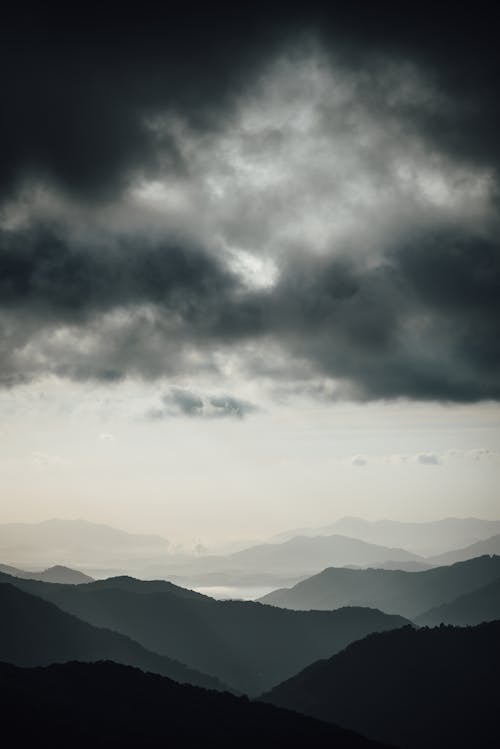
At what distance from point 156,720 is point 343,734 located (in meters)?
48.0

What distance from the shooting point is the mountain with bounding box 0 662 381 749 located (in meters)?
140

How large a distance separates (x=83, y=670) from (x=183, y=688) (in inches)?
1101

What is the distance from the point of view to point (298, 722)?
175 metres

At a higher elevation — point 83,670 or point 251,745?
point 83,670

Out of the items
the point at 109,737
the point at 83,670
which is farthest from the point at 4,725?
the point at 83,670

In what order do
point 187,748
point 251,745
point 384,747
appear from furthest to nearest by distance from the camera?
1. point 384,747
2. point 251,745
3. point 187,748

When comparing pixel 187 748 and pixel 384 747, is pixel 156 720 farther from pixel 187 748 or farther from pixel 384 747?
pixel 384 747

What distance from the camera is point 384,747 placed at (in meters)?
170

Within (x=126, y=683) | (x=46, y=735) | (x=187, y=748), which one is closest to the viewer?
(x=46, y=735)

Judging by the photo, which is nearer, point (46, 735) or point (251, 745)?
point (46, 735)

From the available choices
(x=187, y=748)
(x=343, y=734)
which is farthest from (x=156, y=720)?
(x=343, y=734)

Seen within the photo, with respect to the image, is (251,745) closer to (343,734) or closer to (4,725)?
(343,734)

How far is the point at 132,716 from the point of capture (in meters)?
159

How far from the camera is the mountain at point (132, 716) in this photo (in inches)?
5507
